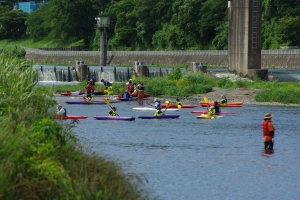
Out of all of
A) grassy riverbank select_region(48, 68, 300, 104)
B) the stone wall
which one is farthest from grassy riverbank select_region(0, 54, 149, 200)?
the stone wall

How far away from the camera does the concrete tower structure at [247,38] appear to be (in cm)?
7788

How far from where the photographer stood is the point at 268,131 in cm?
3403

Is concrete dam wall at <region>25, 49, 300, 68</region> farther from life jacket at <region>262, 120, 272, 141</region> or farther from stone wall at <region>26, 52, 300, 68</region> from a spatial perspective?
life jacket at <region>262, 120, 272, 141</region>

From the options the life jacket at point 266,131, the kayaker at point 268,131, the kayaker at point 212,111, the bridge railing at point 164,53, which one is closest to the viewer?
the kayaker at point 268,131

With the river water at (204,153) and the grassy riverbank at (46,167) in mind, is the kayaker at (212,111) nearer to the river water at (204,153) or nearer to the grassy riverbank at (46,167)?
the river water at (204,153)

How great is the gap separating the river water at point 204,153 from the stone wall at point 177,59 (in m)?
38.0

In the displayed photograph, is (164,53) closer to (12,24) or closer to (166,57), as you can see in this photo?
(166,57)

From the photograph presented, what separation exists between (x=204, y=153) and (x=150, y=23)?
9257 centimetres

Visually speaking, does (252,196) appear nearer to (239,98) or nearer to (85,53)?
(239,98)

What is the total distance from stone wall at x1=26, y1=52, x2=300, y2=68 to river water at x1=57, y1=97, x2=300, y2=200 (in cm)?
3798

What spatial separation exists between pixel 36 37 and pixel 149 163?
411ft

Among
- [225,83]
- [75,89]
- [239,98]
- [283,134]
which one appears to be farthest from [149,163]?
[75,89]

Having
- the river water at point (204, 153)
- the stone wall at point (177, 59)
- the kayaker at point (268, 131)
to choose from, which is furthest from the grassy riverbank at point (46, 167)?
the stone wall at point (177, 59)

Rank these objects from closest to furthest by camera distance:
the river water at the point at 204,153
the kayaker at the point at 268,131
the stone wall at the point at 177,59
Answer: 1. the river water at the point at 204,153
2. the kayaker at the point at 268,131
3. the stone wall at the point at 177,59
